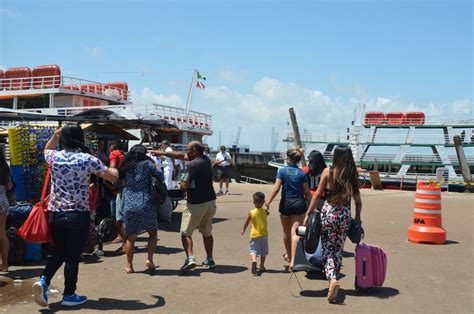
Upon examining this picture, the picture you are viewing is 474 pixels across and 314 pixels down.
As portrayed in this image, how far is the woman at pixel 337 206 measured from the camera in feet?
17.9

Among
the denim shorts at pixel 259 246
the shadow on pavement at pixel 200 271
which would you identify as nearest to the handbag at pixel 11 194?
the shadow on pavement at pixel 200 271

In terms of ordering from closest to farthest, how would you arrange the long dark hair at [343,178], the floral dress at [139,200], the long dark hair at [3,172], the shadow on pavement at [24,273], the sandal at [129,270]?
the long dark hair at [343,178] < the long dark hair at [3,172] < the shadow on pavement at [24,273] < the floral dress at [139,200] < the sandal at [129,270]

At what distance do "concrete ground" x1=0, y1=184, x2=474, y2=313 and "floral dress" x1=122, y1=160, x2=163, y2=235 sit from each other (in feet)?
2.15

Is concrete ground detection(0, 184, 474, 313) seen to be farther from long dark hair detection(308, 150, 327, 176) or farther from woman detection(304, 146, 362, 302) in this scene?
long dark hair detection(308, 150, 327, 176)

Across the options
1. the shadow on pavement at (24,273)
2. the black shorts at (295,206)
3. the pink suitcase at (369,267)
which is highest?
the black shorts at (295,206)

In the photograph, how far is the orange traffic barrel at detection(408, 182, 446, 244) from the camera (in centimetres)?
894

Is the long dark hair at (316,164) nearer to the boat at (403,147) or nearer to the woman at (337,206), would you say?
the woman at (337,206)

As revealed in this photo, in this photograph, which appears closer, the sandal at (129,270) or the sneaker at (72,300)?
the sneaker at (72,300)

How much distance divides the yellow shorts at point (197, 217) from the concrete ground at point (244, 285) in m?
0.58

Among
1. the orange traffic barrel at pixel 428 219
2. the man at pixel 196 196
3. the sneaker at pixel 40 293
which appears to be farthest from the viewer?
the orange traffic barrel at pixel 428 219

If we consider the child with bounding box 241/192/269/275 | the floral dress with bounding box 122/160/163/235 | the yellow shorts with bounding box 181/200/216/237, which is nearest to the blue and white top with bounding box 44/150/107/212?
the floral dress with bounding box 122/160/163/235

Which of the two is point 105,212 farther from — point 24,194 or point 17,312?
point 17,312

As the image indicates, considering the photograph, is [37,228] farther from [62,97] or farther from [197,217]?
[62,97]

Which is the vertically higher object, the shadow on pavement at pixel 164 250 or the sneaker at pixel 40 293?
the sneaker at pixel 40 293
